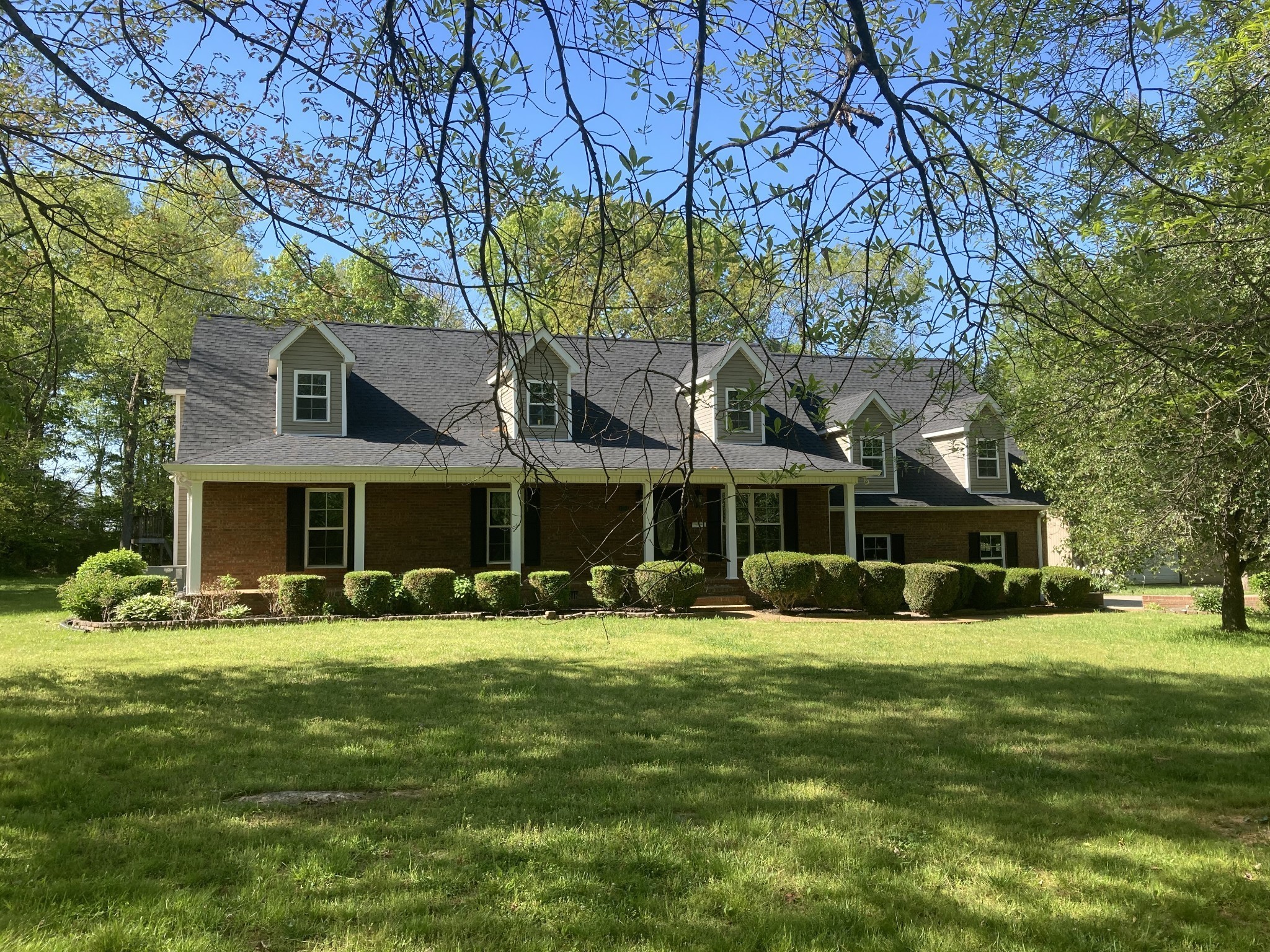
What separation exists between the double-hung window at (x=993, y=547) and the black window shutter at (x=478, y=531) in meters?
13.7

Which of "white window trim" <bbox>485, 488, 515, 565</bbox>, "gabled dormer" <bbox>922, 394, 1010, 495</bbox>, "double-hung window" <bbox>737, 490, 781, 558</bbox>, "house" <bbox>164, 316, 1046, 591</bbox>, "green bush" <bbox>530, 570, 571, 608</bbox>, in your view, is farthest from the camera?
"gabled dormer" <bbox>922, 394, 1010, 495</bbox>

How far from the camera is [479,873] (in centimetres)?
465

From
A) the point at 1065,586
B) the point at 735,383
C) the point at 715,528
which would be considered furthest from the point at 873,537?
the point at 735,383

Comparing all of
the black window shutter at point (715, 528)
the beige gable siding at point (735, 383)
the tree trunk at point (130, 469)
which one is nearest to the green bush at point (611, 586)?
the black window shutter at point (715, 528)

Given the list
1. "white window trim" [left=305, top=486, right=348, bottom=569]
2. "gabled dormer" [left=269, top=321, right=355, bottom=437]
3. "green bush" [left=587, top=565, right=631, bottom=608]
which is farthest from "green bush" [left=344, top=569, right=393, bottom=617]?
"green bush" [left=587, top=565, right=631, bottom=608]

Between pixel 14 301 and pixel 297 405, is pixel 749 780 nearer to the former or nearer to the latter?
pixel 14 301

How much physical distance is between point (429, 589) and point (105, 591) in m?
5.73

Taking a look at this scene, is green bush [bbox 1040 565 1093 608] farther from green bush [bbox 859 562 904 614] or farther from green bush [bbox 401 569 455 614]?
green bush [bbox 401 569 455 614]

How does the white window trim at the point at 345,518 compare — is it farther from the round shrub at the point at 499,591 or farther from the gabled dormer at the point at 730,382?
the gabled dormer at the point at 730,382

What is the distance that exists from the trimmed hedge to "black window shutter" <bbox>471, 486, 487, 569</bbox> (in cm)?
733

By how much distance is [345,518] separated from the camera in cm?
1962

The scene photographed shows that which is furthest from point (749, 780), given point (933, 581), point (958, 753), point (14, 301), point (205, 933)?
point (933, 581)

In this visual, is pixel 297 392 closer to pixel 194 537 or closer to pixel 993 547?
pixel 194 537

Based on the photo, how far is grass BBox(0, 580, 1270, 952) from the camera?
4.18 meters
